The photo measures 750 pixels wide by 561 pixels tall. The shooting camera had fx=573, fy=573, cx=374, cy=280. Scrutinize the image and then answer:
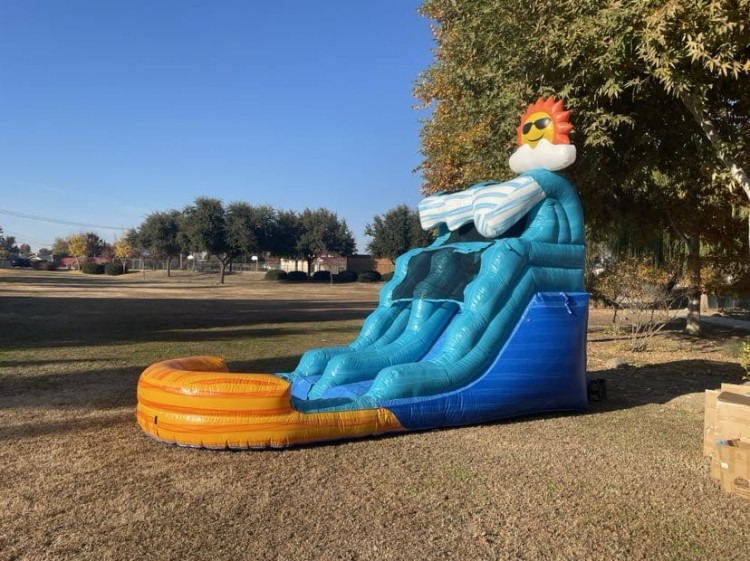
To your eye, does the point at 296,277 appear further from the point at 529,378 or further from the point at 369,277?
the point at 529,378

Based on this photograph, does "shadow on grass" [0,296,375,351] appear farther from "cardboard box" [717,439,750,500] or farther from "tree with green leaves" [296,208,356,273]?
"tree with green leaves" [296,208,356,273]

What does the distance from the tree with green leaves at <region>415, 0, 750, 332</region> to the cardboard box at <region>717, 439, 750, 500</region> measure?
3417mm

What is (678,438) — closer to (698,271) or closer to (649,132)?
(649,132)

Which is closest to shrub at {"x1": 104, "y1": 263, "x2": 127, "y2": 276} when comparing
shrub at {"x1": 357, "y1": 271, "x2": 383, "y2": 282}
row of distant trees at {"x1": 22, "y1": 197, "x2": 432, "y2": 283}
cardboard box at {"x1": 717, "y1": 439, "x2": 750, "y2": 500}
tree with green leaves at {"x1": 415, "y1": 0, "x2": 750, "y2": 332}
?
row of distant trees at {"x1": 22, "y1": 197, "x2": 432, "y2": 283}

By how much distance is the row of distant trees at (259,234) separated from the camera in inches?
1887

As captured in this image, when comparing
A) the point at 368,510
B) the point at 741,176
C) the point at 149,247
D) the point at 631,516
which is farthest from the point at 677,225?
the point at 149,247

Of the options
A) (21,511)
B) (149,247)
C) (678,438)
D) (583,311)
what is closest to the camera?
(21,511)

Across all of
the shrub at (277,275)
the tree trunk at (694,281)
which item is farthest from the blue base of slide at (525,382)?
the shrub at (277,275)

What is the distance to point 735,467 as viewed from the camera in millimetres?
4250

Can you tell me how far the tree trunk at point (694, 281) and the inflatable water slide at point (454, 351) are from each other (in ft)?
25.7

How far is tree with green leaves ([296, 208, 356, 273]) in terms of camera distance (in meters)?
53.1

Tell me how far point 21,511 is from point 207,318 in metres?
14.5

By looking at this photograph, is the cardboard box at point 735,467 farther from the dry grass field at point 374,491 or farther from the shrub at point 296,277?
the shrub at point 296,277

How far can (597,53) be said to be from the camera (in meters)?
6.71
